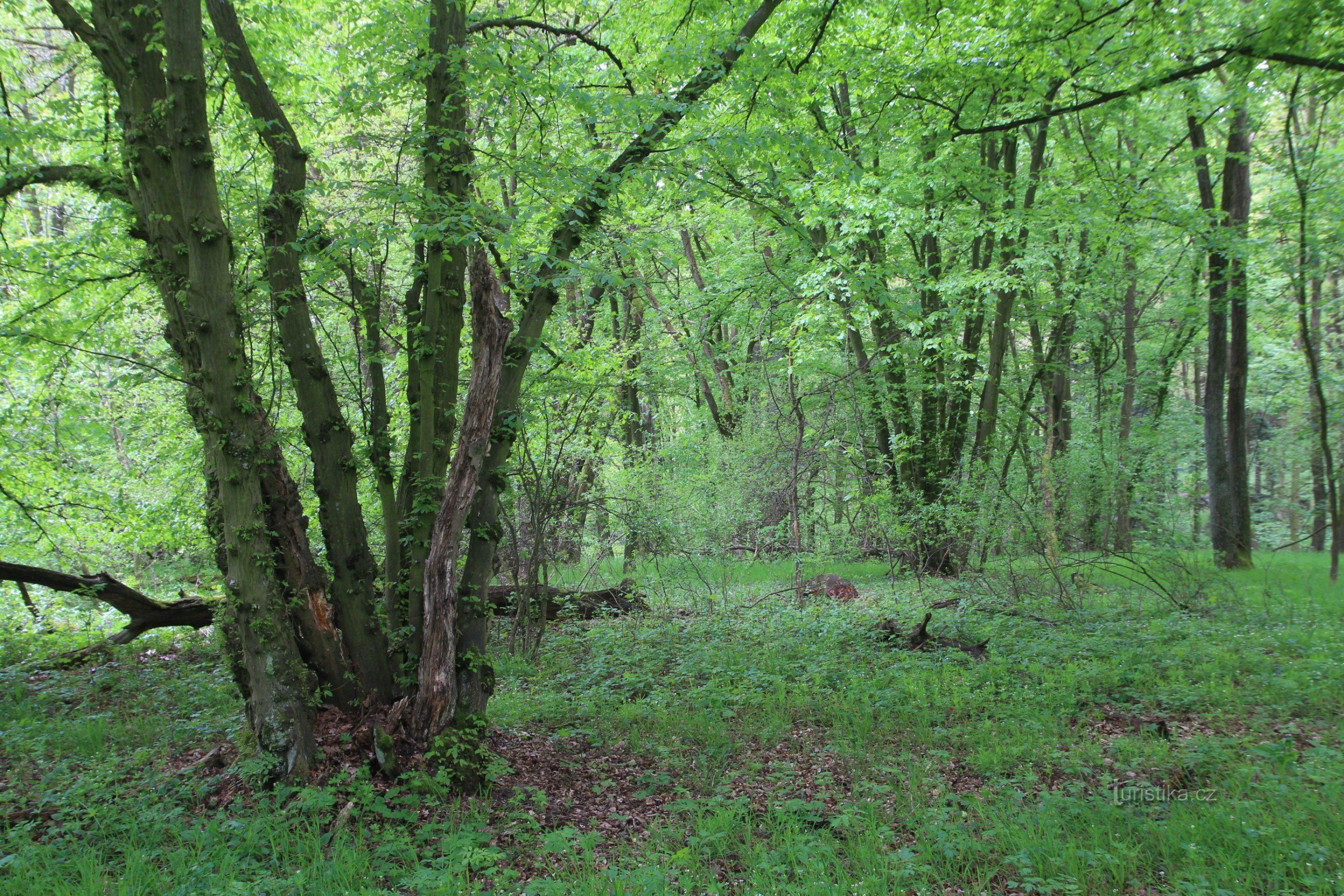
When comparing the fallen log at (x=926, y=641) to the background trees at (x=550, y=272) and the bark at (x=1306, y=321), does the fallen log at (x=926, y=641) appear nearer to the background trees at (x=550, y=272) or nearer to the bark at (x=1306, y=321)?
the background trees at (x=550, y=272)

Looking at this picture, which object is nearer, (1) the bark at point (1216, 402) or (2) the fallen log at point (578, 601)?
(2) the fallen log at point (578, 601)

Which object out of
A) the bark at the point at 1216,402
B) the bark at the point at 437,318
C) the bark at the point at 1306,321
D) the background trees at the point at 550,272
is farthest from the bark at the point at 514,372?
the bark at the point at 1216,402

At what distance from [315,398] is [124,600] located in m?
4.30

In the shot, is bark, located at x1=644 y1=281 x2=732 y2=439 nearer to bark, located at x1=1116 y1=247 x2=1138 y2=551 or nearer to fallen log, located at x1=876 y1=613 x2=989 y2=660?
bark, located at x1=1116 y1=247 x2=1138 y2=551

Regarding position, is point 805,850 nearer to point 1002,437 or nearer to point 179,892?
point 179,892

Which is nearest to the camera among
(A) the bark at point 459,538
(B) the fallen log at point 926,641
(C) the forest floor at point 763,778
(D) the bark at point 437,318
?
(C) the forest floor at point 763,778

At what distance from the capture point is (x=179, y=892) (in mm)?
3350

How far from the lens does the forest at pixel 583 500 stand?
4227 mm

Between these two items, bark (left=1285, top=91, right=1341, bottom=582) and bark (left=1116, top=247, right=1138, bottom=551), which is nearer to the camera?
bark (left=1285, top=91, right=1341, bottom=582)

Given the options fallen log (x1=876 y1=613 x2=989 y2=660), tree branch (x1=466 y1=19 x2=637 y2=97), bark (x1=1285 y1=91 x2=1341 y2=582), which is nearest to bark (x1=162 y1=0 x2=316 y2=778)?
tree branch (x1=466 y1=19 x2=637 y2=97)

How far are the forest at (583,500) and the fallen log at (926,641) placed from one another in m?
0.11

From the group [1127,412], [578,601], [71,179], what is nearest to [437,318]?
[71,179]

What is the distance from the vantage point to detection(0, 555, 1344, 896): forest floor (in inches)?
143

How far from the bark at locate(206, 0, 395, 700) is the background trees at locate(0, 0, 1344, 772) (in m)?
0.03
